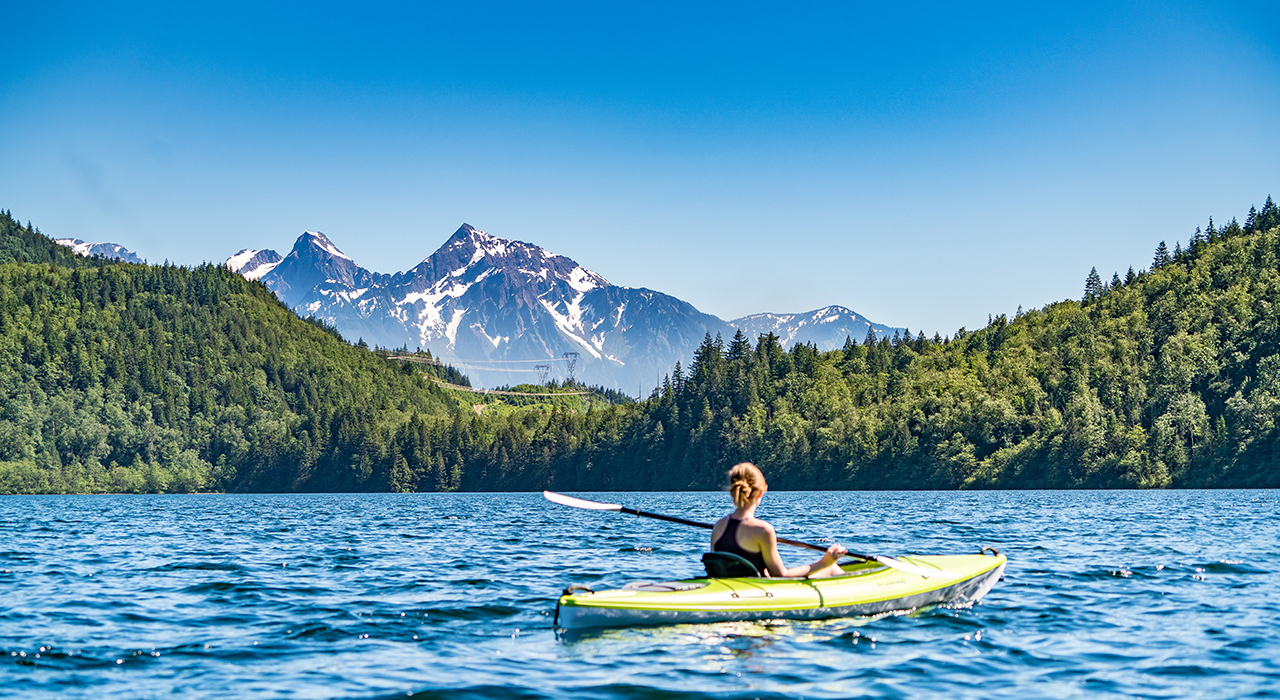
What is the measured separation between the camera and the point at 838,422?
160625mm

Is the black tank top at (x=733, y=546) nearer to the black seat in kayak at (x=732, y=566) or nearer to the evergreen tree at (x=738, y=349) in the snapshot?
the black seat in kayak at (x=732, y=566)

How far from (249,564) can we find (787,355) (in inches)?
6779

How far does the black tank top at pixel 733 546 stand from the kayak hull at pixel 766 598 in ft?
1.13

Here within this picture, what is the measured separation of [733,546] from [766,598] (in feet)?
3.18

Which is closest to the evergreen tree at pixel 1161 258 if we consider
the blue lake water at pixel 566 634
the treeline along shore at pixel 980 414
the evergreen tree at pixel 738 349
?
the treeline along shore at pixel 980 414

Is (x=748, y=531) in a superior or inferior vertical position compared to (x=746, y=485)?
inferior

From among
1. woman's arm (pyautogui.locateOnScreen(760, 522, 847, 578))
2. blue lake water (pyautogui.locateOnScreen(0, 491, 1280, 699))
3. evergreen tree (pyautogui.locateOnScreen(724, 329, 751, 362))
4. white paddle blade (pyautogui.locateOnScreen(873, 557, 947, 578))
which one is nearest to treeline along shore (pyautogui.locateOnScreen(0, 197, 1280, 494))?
evergreen tree (pyautogui.locateOnScreen(724, 329, 751, 362))

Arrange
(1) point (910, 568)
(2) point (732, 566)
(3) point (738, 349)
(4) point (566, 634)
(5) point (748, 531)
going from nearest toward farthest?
1. (4) point (566, 634)
2. (5) point (748, 531)
3. (2) point (732, 566)
4. (1) point (910, 568)
5. (3) point (738, 349)

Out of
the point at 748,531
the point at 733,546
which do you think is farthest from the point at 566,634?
the point at 748,531

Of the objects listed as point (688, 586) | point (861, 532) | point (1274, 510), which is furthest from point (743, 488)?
point (1274, 510)

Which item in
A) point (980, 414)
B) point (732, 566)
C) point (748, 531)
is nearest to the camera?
point (748, 531)

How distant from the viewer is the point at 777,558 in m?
17.1

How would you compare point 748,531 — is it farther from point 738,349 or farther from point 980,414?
point 738,349

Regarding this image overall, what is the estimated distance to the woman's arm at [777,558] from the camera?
16531 millimetres
